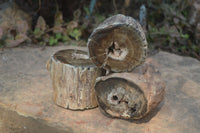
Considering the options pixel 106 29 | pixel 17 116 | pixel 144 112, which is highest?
pixel 106 29

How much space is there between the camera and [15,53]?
403 centimetres

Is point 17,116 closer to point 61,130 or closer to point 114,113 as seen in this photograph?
point 61,130

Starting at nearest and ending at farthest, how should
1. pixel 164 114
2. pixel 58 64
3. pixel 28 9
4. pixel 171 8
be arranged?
1. pixel 58 64
2. pixel 164 114
3. pixel 28 9
4. pixel 171 8

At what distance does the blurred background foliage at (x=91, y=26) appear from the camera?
4.60 metres

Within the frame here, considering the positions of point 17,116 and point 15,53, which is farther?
point 15,53

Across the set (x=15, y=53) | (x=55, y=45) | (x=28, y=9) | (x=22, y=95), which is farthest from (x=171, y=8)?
(x=22, y=95)

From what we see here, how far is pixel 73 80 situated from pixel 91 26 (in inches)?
102

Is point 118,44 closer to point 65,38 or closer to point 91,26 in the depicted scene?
point 65,38

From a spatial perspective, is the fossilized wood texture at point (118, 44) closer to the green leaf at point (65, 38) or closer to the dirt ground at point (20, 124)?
the dirt ground at point (20, 124)

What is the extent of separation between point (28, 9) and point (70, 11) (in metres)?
1.04

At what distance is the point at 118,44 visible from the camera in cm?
233

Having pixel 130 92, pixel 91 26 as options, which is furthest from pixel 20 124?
pixel 91 26

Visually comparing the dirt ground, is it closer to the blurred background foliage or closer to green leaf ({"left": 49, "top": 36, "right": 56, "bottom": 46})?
the blurred background foliage

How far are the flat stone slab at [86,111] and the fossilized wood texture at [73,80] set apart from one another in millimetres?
103
